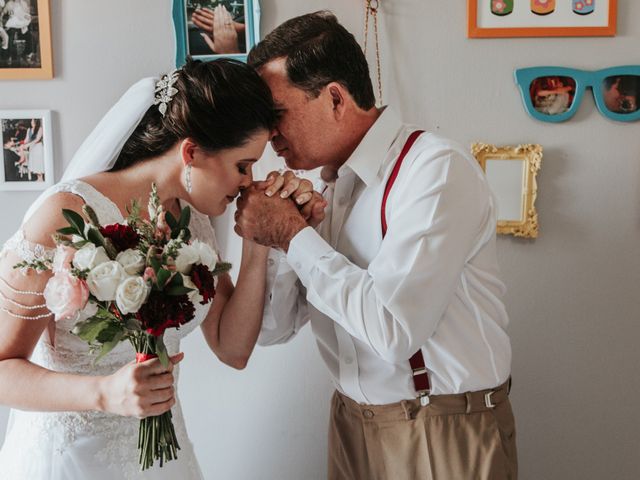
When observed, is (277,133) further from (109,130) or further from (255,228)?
(109,130)

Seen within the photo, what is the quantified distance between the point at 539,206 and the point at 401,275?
2.84 ft

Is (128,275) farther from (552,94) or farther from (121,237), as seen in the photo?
(552,94)

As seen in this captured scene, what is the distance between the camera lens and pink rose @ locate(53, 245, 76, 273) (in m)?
1.09

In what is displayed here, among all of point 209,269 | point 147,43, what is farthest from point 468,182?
point 147,43

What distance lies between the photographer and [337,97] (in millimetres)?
1556

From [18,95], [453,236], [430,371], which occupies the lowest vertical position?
[430,371]

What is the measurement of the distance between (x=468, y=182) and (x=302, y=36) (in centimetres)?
50

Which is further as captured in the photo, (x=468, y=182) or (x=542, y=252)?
(x=542, y=252)

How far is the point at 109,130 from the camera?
1.50 metres

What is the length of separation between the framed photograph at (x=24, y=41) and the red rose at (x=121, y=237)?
1.11 m

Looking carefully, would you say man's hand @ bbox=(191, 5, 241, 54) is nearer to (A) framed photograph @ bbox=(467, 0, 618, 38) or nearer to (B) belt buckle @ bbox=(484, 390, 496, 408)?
(A) framed photograph @ bbox=(467, 0, 618, 38)

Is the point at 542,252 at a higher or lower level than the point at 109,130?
lower

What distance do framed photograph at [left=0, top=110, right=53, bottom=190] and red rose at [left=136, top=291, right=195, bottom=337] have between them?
115 centimetres

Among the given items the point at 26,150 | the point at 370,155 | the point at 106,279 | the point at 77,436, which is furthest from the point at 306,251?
the point at 26,150
